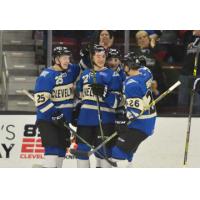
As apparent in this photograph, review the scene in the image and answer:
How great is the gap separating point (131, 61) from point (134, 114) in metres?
0.36

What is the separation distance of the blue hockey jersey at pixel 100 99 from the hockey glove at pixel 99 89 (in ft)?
0.10

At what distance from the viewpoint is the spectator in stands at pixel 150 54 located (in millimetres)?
6160

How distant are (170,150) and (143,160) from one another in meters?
0.23

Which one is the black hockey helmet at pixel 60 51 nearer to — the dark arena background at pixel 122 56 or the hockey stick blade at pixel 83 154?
the dark arena background at pixel 122 56

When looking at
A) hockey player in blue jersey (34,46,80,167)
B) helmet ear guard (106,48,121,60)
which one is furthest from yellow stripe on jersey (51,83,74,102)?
helmet ear guard (106,48,121,60)

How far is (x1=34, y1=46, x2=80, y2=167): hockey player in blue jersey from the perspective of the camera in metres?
5.51

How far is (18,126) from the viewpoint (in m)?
6.06

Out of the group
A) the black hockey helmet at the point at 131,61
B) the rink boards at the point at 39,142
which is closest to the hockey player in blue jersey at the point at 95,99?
the black hockey helmet at the point at 131,61

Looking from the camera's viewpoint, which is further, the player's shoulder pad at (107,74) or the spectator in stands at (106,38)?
the spectator in stands at (106,38)

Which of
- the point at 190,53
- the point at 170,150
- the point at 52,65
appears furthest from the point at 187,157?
the point at 52,65

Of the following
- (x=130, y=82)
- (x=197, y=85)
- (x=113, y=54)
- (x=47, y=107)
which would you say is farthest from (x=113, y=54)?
(x=197, y=85)

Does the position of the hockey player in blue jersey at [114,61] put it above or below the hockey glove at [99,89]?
above

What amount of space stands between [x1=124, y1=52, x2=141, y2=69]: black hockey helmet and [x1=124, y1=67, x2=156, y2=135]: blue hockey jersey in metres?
0.06

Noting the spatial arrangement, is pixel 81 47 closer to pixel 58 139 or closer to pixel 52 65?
pixel 52 65
